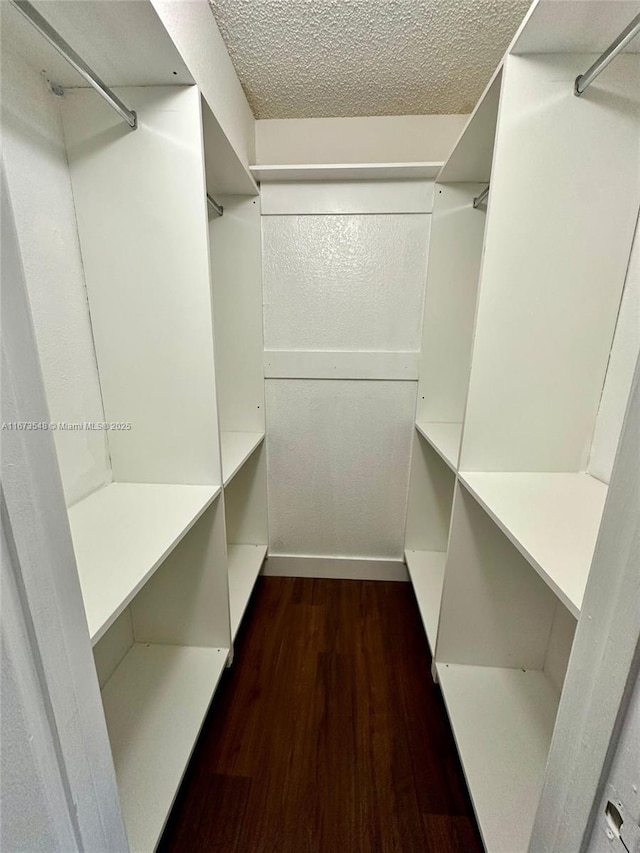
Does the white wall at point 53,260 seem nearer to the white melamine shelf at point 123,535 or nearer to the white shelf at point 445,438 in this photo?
the white melamine shelf at point 123,535

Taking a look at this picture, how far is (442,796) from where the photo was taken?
3.30 feet

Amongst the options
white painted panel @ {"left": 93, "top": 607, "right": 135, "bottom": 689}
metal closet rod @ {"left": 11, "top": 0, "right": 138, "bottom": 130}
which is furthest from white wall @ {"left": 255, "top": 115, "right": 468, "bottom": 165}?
white painted panel @ {"left": 93, "top": 607, "right": 135, "bottom": 689}

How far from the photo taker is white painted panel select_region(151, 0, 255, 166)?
0.88 metres

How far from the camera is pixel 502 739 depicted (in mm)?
1056

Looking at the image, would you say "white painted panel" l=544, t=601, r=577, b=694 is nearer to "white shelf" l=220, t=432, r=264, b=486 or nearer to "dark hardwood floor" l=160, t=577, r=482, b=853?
"dark hardwood floor" l=160, t=577, r=482, b=853

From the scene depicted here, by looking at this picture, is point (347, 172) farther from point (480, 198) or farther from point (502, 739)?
point (502, 739)

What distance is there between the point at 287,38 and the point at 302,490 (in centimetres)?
182

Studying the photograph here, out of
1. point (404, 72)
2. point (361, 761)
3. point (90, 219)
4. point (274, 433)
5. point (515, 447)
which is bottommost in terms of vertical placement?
A: point (361, 761)

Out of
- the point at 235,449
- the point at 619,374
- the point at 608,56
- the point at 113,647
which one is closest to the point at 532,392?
the point at 619,374

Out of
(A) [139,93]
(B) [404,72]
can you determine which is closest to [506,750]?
(A) [139,93]

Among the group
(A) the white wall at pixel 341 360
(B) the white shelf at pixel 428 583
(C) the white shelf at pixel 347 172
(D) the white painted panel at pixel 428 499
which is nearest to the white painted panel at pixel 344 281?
(A) the white wall at pixel 341 360

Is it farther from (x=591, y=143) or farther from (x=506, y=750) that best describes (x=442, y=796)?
(x=591, y=143)

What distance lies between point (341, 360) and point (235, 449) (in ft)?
2.20

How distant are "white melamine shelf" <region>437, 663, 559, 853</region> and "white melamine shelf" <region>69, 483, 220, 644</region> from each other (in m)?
1.06
